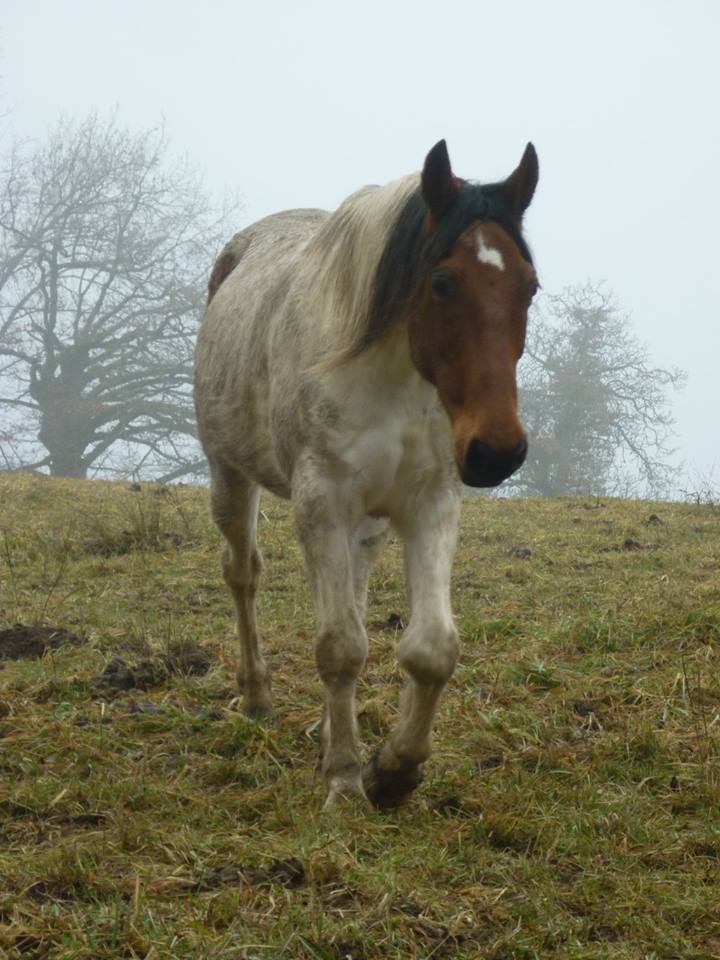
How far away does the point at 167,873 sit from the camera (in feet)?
10.0

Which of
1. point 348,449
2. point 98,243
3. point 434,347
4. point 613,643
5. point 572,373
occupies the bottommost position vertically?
point 613,643

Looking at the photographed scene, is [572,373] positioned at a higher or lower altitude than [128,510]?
higher

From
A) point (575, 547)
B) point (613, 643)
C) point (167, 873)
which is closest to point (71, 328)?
point (575, 547)

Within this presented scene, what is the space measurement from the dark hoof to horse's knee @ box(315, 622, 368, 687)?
10.7 inches

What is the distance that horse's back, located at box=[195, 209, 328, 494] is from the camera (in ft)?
16.1

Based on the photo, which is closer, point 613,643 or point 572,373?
point 613,643

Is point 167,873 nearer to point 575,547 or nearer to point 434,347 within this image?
point 434,347

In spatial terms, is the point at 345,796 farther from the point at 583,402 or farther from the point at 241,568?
the point at 583,402

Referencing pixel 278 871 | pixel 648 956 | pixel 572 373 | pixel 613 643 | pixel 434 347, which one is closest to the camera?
pixel 648 956

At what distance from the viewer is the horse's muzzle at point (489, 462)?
3340 millimetres

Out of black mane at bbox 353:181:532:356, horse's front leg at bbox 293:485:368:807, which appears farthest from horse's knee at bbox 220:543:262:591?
black mane at bbox 353:181:532:356

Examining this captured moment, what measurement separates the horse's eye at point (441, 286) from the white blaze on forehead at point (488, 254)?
0.11 meters

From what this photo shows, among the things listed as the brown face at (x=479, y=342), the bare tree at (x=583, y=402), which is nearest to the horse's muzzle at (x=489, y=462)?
the brown face at (x=479, y=342)

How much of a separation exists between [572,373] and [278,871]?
85.0 ft
